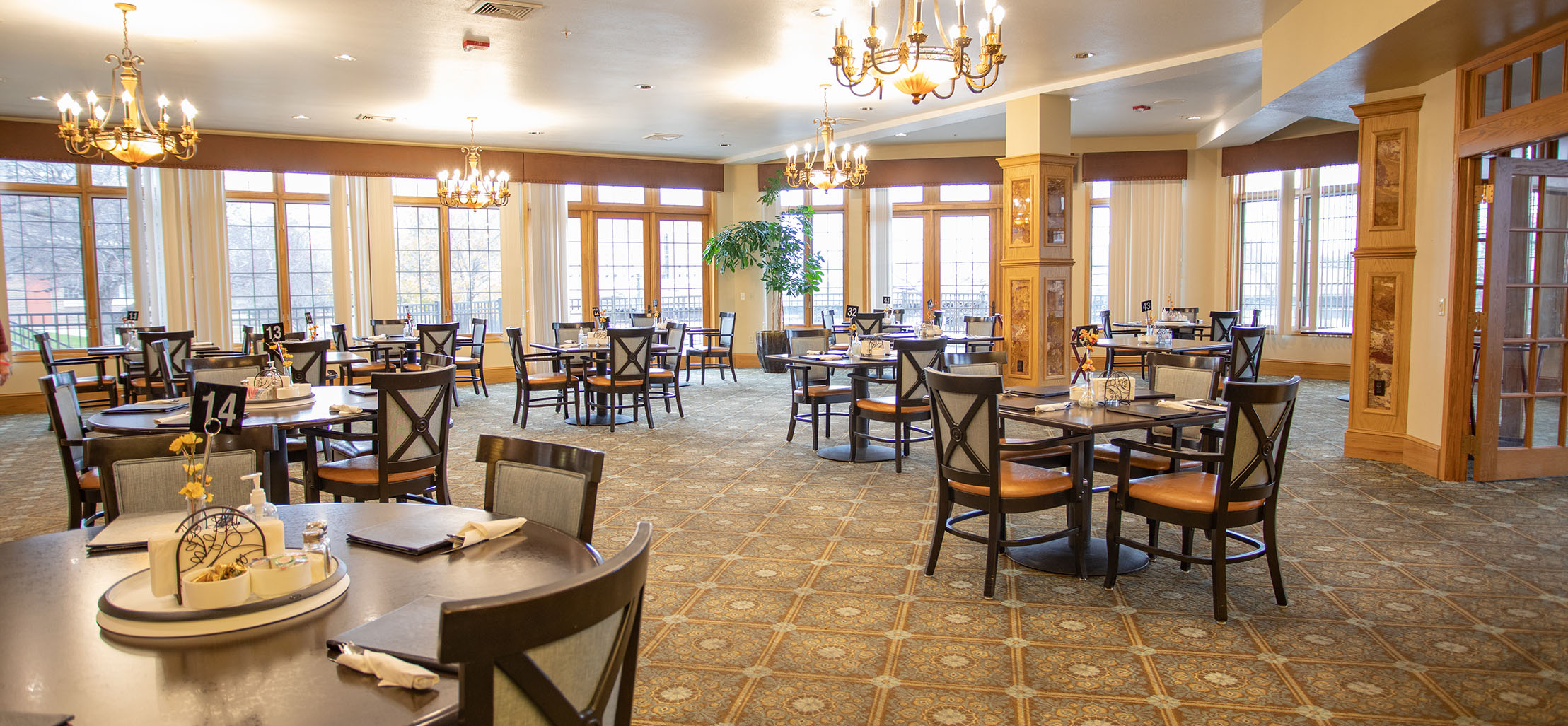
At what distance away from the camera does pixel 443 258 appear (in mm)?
12781

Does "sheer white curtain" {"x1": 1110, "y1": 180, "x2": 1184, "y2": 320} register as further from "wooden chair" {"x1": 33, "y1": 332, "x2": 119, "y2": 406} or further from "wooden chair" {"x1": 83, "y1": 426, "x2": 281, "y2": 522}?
"wooden chair" {"x1": 83, "y1": 426, "x2": 281, "y2": 522}

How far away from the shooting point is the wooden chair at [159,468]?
2557mm

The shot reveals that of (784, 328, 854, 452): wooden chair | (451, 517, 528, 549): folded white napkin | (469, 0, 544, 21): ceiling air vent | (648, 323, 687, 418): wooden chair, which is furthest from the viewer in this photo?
(648, 323, 687, 418): wooden chair

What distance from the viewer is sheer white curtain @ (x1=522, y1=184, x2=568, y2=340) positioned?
1314cm

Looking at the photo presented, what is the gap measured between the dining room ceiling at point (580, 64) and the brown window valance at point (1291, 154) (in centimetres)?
155

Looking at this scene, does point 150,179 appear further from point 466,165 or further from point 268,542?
point 268,542

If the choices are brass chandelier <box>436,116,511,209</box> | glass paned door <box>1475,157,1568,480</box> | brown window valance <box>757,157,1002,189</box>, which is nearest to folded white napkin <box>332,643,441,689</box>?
glass paned door <box>1475,157,1568,480</box>

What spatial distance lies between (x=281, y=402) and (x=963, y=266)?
10991mm

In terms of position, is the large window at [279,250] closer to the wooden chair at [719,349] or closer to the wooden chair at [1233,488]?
the wooden chair at [719,349]

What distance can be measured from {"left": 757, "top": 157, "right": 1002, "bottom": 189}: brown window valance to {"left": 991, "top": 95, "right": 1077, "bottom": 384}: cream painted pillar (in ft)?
12.1

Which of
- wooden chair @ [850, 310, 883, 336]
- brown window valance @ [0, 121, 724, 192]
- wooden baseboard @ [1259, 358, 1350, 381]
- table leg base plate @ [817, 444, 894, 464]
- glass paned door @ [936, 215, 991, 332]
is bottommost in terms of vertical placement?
table leg base plate @ [817, 444, 894, 464]

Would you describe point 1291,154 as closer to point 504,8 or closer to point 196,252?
point 504,8

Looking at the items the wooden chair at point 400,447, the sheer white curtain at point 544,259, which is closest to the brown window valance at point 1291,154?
the sheer white curtain at point 544,259

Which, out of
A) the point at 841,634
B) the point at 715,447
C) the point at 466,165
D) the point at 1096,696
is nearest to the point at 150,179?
the point at 466,165
